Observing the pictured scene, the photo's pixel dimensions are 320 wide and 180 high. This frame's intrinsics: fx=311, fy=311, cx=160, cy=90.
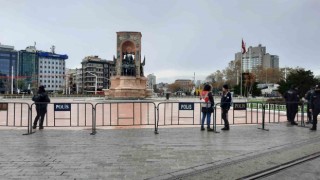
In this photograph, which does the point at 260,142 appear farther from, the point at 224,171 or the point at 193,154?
the point at 224,171

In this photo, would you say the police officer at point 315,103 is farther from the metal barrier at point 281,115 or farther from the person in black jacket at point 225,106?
the person in black jacket at point 225,106

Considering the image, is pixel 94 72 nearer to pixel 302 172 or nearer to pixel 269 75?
pixel 269 75

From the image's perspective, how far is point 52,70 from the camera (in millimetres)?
154875

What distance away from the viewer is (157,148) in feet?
28.0

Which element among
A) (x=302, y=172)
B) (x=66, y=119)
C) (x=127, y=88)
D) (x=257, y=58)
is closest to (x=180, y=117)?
(x=66, y=119)

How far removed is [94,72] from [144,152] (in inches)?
5402

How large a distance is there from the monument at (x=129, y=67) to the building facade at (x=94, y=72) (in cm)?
8466

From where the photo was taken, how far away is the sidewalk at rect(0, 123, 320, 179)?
239 inches

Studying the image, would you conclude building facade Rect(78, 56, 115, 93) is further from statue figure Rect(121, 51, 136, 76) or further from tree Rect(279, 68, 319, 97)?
tree Rect(279, 68, 319, 97)

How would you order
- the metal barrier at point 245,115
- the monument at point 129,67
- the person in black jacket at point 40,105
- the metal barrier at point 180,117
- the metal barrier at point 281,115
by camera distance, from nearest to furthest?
the person in black jacket at point 40,105 → the metal barrier at point 180,117 → the metal barrier at point 245,115 → the metal barrier at point 281,115 → the monument at point 129,67

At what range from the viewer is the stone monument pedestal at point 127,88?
166 ft

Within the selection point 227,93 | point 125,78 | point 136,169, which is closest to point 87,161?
point 136,169

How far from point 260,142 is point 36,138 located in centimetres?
716

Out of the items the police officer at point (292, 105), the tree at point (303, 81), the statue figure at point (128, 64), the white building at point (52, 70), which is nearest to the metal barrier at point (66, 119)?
the police officer at point (292, 105)
